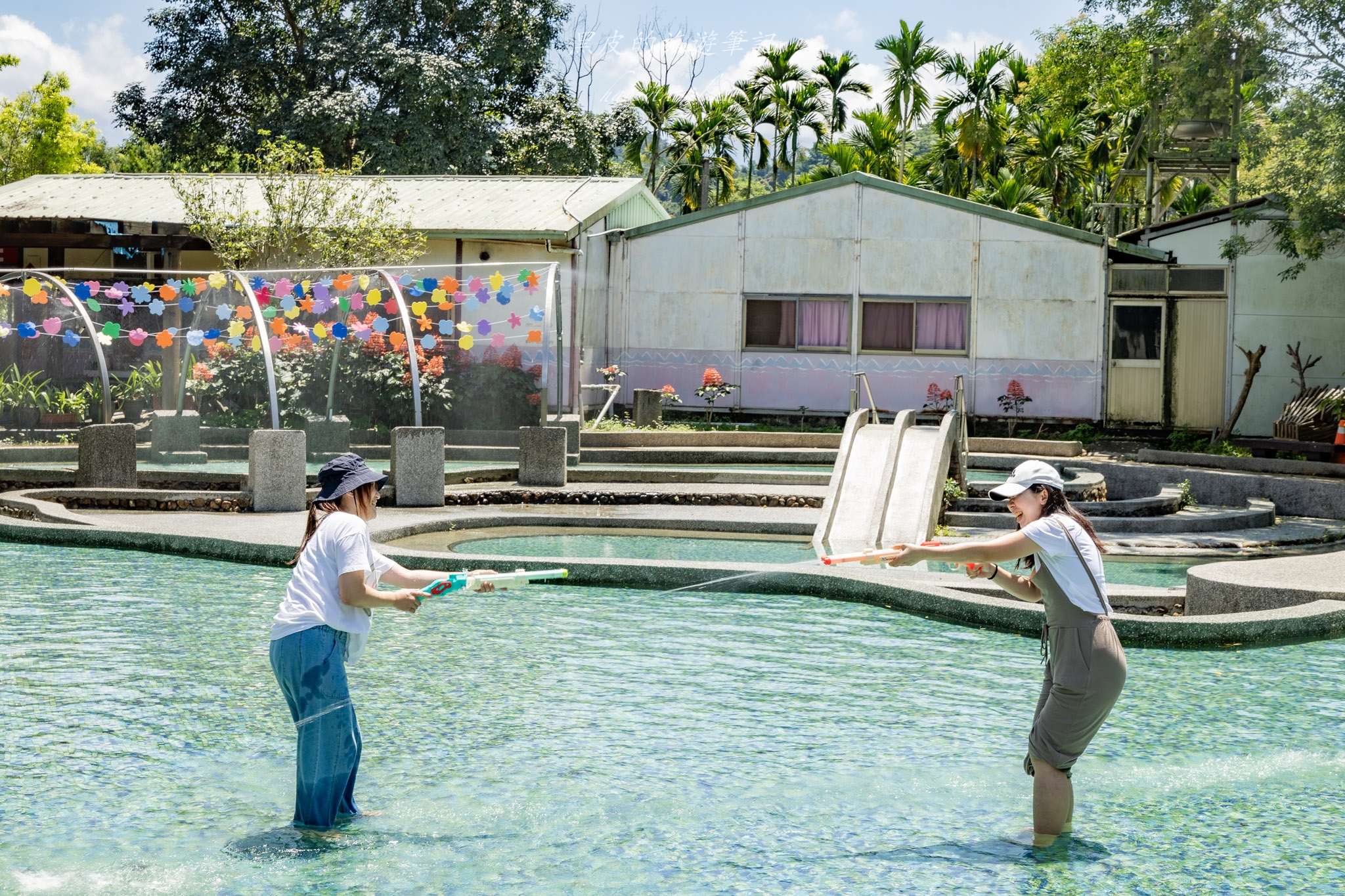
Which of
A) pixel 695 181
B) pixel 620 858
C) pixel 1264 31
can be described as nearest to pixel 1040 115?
pixel 695 181

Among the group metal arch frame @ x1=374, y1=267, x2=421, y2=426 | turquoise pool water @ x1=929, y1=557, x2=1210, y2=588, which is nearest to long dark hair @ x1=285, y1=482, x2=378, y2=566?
turquoise pool water @ x1=929, y1=557, x2=1210, y2=588

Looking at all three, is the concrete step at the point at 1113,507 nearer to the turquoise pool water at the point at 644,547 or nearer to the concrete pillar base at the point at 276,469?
the turquoise pool water at the point at 644,547

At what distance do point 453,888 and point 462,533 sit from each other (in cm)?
928

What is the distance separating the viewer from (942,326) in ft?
79.5

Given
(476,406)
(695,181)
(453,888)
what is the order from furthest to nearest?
1. (695,181)
2. (476,406)
3. (453,888)

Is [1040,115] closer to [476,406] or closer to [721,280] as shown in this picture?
[721,280]

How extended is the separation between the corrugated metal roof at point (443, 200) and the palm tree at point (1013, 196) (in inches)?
474

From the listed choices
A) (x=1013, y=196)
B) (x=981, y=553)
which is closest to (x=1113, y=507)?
(x=981, y=553)

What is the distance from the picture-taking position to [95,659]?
313 inches

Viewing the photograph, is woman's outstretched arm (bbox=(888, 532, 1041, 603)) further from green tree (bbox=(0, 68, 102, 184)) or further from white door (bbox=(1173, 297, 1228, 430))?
green tree (bbox=(0, 68, 102, 184))

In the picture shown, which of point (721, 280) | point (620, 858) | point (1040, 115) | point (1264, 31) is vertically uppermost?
point (1040, 115)

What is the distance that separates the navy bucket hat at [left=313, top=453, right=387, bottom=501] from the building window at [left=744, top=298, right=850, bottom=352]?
19.9m

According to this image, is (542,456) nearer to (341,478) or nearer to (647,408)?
(647,408)

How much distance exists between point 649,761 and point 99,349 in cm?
1361
